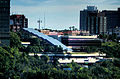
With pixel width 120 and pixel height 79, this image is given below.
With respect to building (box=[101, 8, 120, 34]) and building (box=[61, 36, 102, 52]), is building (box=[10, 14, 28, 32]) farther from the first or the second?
building (box=[101, 8, 120, 34])

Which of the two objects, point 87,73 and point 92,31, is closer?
point 87,73

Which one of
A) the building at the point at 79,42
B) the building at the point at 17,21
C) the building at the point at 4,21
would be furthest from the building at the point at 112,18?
the building at the point at 4,21

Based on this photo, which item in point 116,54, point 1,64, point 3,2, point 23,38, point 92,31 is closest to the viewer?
point 1,64

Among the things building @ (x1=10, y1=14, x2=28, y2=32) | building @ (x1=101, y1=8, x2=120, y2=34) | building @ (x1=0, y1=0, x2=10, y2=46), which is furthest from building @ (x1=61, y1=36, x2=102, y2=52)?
building @ (x1=101, y1=8, x2=120, y2=34)

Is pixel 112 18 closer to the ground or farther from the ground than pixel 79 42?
farther from the ground

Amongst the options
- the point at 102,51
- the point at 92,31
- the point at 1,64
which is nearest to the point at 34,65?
the point at 1,64

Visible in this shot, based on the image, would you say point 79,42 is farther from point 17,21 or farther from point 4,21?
point 17,21

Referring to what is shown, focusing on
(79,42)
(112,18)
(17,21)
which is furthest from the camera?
(112,18)

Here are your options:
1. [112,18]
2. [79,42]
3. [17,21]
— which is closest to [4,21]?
[79,42]

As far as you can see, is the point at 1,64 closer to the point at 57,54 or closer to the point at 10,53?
the point at 10,53
